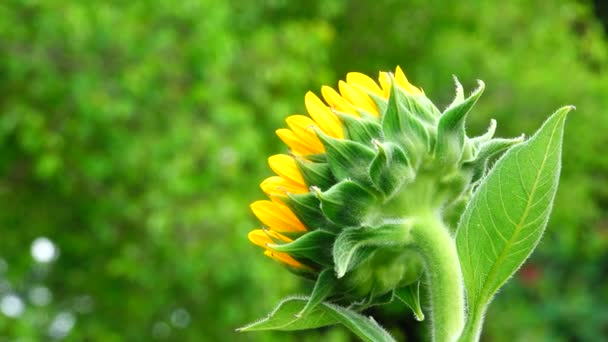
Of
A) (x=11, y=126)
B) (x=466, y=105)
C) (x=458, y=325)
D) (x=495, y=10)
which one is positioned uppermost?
(x=495, y=10)

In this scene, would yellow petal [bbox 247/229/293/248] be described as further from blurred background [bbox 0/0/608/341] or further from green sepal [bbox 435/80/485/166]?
blurred background [bbox 0/0/608/341]

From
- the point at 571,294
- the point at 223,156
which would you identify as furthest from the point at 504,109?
the point at 223,156

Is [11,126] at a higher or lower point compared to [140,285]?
higher

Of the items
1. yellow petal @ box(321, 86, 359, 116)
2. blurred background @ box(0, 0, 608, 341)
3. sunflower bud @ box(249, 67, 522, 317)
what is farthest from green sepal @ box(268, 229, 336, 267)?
blurred background @ box(0, 0, 608, 341)

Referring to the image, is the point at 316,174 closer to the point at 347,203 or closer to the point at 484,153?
the point at 347,203

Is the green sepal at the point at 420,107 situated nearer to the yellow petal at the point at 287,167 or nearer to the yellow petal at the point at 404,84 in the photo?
the yellow petal at the point at 404,84

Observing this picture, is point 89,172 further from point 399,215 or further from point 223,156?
point 399,215
